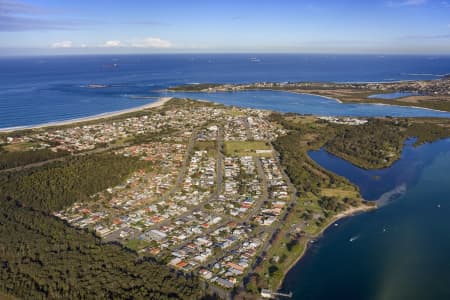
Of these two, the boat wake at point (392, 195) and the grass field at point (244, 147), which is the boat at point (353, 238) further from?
the grass field at point (244, 147)

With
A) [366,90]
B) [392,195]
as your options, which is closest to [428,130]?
[392,195]

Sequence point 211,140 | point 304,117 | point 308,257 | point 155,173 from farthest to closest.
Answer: point 304,117 < point 211,140 < point 155,173 < point 308,257

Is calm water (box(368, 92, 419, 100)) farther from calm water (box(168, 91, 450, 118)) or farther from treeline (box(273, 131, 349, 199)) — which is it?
treeline (box(273, 131, 349, 199))

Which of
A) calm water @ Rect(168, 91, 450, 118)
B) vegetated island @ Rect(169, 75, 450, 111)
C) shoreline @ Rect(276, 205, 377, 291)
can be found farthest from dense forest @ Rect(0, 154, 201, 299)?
vegetated island @ Rect(169, 75, 450, 111)

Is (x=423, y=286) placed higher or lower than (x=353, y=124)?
lower

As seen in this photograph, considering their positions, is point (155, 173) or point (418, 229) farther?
point (155, 173)

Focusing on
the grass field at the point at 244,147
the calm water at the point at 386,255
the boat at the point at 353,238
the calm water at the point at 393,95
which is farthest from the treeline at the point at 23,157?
the calm water at the point at 393,95

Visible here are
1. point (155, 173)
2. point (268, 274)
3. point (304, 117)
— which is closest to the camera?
point (268, 274)

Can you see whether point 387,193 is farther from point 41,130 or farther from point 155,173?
point 41,130

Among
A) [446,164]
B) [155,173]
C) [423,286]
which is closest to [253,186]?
[155,173]
